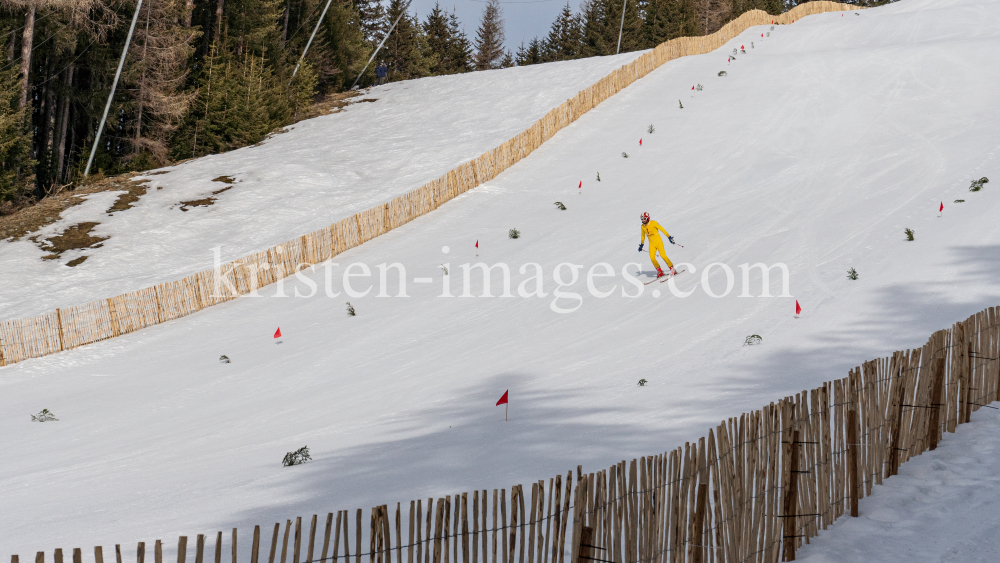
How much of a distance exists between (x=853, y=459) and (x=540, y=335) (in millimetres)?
8095

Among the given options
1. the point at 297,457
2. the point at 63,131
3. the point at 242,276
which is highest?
the point at 63,131

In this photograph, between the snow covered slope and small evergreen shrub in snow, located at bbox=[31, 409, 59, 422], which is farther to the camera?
the snow covered slope

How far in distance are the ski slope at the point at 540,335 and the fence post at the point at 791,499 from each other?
264mm

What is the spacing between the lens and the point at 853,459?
6.42 m

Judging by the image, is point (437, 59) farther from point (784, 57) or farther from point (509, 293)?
point (509, 293)

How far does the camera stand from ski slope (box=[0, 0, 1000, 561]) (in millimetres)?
8562

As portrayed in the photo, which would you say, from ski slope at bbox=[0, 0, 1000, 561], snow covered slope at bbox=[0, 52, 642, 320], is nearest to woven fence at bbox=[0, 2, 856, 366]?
ski slope at bbox=[0, 0, 1000, 561]

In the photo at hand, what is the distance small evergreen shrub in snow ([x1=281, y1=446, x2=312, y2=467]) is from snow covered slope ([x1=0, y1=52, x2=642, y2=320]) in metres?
12.8

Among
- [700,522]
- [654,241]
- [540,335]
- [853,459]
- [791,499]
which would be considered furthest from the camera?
[654,241]

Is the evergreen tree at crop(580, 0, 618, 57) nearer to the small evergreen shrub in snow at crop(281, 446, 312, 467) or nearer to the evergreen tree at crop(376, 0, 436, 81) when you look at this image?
the evergreen tree at crop(376, 0, 436, 81)

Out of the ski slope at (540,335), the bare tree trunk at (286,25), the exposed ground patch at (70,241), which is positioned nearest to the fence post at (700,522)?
the ski slope at (540,335)

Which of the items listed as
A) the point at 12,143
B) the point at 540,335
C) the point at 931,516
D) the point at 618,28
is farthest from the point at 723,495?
the point at 618,28

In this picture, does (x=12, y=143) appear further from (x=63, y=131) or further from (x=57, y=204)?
(x=63, y=131)

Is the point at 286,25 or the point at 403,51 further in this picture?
the point at 403,51
